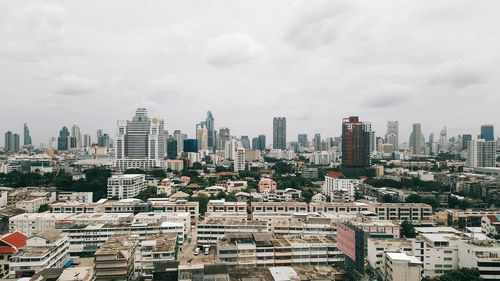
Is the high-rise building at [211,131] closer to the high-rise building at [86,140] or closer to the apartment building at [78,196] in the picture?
the high-rise building at [86,140]

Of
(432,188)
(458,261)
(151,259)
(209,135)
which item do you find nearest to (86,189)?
(151,259)

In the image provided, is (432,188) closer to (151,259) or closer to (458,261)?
(458,261)

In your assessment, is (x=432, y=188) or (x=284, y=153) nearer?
(x=432, y=188)

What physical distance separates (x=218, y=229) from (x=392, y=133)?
256 ft

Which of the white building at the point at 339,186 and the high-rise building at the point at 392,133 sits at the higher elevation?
the high-rise building at the point at 392,133

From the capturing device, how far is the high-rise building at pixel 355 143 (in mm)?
36844

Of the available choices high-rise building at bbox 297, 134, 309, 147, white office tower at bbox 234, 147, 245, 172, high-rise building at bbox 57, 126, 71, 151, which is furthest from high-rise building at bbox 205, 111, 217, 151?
white office tower at bbox 234, 147, 245, 172

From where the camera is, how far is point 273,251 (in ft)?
38.5

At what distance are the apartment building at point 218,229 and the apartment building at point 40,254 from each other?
553 cm

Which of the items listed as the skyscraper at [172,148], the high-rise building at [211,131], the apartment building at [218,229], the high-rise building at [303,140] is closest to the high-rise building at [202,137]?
the high-rise building at [211,131]

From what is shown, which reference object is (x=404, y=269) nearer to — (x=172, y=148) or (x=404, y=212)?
(x=404, y=212)

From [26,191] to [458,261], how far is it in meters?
29.4

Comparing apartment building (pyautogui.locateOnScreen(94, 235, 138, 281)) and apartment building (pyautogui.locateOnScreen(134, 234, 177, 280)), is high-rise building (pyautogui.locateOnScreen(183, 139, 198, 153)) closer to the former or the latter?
apartment building (pyautogui.locateOnScreen(134, 234, 177, 280))

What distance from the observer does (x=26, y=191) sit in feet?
87.0
